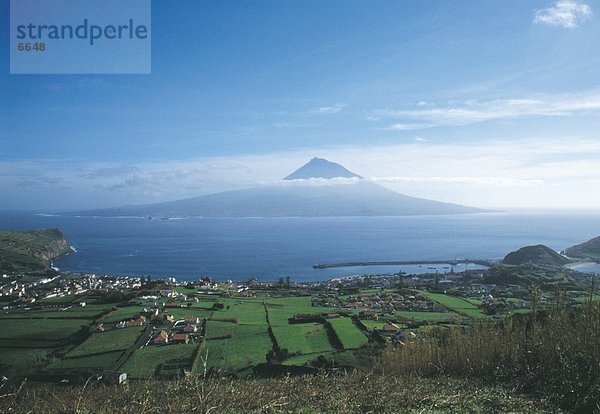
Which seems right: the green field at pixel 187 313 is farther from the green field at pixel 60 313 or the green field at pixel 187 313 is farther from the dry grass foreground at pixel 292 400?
the dry grass foreground at pixel 292 400

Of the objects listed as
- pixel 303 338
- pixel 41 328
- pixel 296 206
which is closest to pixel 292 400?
pixel 303 338

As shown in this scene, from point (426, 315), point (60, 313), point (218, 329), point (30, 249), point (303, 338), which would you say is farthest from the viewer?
point (30, 249)

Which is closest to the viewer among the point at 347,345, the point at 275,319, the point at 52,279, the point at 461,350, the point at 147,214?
the point at 461,350

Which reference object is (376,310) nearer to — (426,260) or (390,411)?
(390,411)

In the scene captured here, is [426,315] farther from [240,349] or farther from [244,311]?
[240,349]

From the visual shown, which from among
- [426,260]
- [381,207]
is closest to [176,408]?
[426,260]

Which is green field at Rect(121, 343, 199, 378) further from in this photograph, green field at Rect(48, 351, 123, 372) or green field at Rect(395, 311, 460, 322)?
green field at Rect(395, 311, 460, 322)
